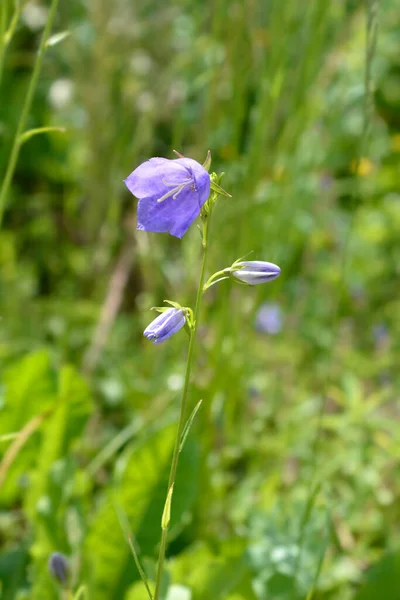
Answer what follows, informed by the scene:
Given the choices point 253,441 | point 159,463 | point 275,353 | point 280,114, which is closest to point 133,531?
point 159,463

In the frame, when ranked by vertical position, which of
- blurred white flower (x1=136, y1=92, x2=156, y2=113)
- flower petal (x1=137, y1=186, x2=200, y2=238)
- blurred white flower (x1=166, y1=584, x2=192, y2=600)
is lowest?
blurred white flower (x1=166, y1=584, x2=192, y2=600)

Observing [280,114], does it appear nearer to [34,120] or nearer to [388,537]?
[34,120]

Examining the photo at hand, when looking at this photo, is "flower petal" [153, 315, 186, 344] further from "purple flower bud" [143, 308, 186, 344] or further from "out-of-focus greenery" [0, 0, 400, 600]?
"out-of-focus greenery" [0, 0, 400, 600]

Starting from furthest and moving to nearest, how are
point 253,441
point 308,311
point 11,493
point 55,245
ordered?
1. point 55,245
2. point 308,311
3. point 253,441
4. point 11,493

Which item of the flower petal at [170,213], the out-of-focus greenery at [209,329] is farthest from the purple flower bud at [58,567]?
the flower petal at [170,213]

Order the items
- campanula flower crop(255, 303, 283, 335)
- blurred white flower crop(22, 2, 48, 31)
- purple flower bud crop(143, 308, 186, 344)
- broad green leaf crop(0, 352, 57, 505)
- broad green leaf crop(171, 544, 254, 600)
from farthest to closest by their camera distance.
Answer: blurred white flower crop(22, 2, 48, 31) → campanula flower crop(255, 303, 283, 335) → broad green leaf crop(0, 352, 57, 505) → broad green leaf crop(171, 544, 254, 600) → purple flower bud crop(143, 308, 186, 344)

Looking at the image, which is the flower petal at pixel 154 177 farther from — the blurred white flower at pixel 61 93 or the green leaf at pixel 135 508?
the blurred white flower at pixel 61 93

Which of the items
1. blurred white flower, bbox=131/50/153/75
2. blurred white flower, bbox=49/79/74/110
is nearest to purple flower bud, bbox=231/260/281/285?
blurred white flower, bbox=131/50/153/75

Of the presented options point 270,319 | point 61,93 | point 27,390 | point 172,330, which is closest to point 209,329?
point 270,319
